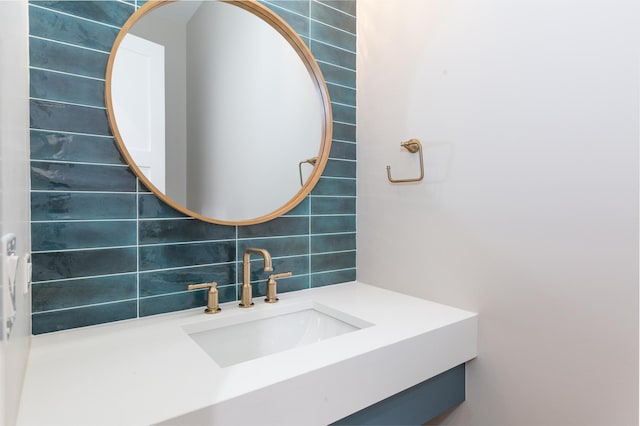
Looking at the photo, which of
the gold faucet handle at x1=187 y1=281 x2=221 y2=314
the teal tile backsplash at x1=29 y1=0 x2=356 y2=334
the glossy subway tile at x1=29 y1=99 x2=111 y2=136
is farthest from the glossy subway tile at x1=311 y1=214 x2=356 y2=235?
the glossy subway tile at x1=29 y1=99 x2=111 y2=136

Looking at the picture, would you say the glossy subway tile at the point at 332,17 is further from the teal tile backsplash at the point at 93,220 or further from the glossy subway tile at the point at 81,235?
the glossy subway tile at the point at 81,235

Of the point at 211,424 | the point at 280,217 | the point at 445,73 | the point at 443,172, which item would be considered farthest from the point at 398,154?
the point at 211,424

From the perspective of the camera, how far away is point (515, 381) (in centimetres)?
107

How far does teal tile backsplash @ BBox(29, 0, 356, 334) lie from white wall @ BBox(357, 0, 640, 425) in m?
0.69

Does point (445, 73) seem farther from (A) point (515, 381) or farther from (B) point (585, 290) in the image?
(A) point (515, 381)

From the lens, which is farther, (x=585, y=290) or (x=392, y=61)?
(x=392, y=61)

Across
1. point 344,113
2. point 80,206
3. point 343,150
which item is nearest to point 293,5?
point 344,113

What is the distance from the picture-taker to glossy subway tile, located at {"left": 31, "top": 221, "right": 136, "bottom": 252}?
952 mm

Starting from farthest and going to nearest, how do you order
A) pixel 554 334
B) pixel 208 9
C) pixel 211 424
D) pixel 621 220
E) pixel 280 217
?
pixel 280 217, pixel 208 9, pixel 554 334, pixel 621 220, pixel 211 424

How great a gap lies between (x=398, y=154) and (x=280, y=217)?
1.74ft

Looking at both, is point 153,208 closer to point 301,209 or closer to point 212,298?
point 212,298

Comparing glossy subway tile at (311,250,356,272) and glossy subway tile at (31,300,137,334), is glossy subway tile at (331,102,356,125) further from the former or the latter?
glossy subway tile at (31,300,137,334)

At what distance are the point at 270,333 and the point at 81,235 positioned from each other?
0.65 meters

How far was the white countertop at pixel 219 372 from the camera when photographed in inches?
25.6
